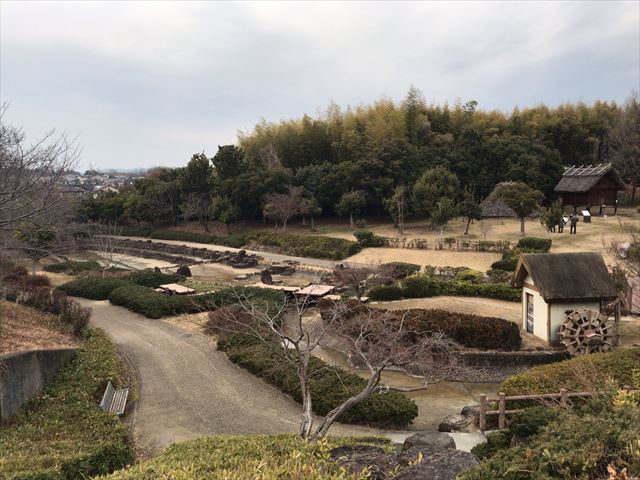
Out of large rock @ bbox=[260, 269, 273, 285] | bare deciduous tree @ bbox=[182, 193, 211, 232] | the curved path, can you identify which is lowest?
the curved path

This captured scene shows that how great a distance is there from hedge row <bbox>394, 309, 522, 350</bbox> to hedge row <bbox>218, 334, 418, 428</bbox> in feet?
10.1

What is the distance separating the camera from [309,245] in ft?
109

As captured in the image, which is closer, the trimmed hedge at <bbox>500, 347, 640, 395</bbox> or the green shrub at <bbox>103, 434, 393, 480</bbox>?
the green shrub at <bbox>103, 434, 393, 480</bbox>

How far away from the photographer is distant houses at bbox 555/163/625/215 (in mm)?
34838

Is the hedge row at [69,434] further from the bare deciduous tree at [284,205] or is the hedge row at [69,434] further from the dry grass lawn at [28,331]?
the bare deciduous tree at [284,205]

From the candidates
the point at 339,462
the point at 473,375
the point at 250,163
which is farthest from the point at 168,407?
the point at 250,163

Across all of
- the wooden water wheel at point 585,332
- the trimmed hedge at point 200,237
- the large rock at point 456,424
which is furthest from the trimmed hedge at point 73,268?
the wooden water wheel at point 585,332

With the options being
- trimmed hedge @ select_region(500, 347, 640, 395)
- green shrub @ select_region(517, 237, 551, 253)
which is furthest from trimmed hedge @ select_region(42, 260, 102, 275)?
trimmed hedge @ select_region(500, 347, 640, 395)

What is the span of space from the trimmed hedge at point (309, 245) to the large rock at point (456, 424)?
789 inches

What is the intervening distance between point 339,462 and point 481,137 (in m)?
39.0

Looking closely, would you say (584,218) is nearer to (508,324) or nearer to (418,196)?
(418,196)

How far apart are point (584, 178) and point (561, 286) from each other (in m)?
26.3

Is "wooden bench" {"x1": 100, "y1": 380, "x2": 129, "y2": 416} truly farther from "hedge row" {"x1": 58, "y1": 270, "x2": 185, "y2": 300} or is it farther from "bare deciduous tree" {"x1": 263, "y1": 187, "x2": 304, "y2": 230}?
"bare deciduous tree" {"x1": 263, "y1": 187, "x2": 304, "y2": 230}

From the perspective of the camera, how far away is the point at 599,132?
45.3 metres
